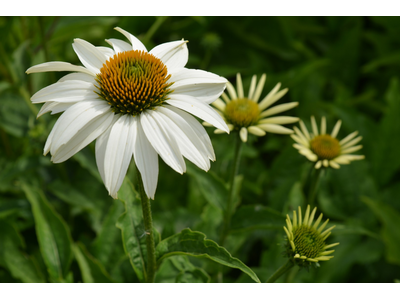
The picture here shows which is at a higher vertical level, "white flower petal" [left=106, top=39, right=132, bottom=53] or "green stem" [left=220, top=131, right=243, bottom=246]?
"white flower petal" [left=106, top=39, right=132, bottom=53]

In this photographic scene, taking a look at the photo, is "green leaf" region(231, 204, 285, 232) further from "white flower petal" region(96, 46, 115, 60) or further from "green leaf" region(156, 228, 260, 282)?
"white flower petal" region(96, 46, 115, 60)

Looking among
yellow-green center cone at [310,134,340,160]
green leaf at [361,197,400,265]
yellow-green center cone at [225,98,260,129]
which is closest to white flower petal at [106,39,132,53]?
yellow-green center cone at [225,98,260,129]

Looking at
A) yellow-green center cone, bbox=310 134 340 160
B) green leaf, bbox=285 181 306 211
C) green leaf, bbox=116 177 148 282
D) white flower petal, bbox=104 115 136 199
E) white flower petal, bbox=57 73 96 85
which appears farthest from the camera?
green leaf, bbox=285 181 306 211

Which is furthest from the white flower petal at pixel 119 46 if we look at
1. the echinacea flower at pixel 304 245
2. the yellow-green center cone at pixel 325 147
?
the yellow-green center cone at pixel 325 147

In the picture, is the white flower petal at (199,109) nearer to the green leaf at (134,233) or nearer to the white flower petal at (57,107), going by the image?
the white flower petal at (57,107)

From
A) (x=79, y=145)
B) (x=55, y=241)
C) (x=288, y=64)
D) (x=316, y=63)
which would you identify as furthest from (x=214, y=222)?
(x=288, y=64)

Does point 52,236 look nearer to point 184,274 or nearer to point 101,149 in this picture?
point 184,274

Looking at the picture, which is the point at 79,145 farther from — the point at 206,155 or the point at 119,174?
the point at 206,155

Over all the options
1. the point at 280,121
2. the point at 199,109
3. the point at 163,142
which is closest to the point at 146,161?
the point at 163,142
